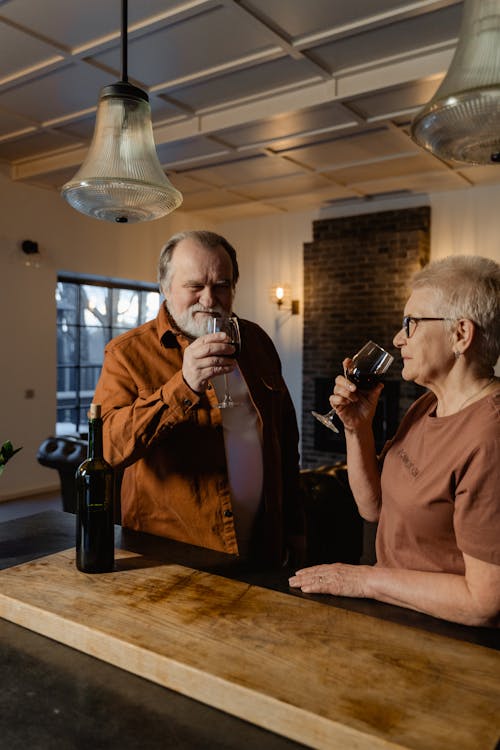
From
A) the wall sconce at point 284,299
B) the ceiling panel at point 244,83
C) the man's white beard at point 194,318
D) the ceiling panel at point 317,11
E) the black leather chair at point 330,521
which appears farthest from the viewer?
the wall sconce at point 284,299

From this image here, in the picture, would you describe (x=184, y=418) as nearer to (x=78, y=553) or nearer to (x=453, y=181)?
(x=78, y=553)

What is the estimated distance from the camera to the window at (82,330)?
23.2 ft

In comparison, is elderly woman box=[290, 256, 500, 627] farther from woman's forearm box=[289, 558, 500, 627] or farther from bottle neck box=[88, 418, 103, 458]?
bottle neck box=[88, 418, 103, 458]

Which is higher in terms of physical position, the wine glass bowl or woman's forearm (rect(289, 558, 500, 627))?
the wine glass bowl

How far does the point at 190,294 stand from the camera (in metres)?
1.95

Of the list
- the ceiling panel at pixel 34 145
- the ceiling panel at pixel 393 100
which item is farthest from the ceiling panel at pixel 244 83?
the ceiling panel at pixel 34 145

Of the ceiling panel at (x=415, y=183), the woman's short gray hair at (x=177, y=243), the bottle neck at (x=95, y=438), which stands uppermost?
the ceiling panel at (x=415, y=183)

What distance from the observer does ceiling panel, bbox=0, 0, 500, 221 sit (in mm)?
3492

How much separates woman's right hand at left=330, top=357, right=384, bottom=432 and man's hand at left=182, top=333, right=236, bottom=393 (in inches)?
11.2

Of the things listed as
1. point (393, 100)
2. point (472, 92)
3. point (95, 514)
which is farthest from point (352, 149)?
point (95, 514)

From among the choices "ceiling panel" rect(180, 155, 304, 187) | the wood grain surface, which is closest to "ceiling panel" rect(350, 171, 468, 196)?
"ceiling panel" rect(180, 155, 304, 187)

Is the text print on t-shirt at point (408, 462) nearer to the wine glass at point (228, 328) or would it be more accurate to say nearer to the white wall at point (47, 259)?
the wine glass at point (228, 328)

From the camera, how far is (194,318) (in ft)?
6.40

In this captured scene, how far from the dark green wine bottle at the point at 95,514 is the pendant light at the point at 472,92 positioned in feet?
3.19
